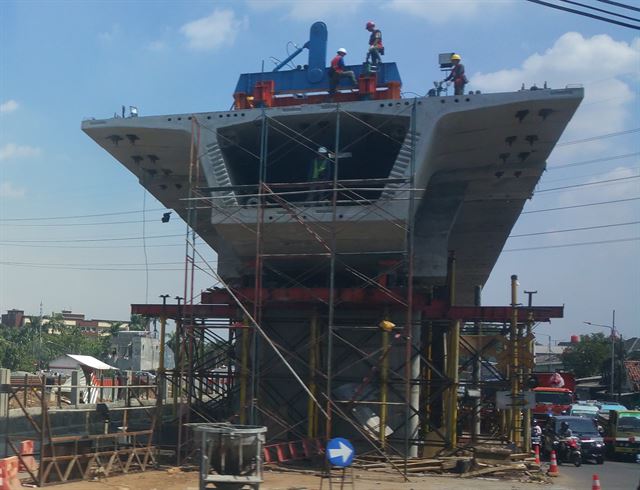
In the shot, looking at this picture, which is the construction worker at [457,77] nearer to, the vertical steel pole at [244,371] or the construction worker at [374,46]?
the construction worker at [374,46]

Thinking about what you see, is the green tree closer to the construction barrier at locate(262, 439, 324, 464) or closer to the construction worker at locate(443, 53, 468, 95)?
the construction worker at locate(443, 53, 468, 95)

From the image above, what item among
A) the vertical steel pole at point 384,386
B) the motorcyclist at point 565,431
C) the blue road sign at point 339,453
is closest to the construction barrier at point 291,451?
the vertical steel pole at point 384,386

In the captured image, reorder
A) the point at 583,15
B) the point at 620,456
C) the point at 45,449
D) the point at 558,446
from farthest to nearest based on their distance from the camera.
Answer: the point at 620,456, the point at 558,446, the point at 45,449, the point at 583,15

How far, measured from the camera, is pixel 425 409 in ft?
81.6

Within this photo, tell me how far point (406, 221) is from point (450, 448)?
7.16 m

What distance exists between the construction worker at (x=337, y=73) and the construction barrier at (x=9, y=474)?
1561 cm

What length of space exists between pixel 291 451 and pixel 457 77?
13.3m

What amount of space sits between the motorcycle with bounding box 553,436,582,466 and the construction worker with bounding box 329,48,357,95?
580 inches

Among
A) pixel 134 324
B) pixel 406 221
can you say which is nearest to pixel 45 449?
pixel 406 221

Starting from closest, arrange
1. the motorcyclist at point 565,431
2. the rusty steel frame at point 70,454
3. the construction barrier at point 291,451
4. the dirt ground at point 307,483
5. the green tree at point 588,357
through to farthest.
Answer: the rusty steel frame at point 70,454 → the dirt ground at point 307,483 → the construction barrier at point 291,451 → the motorcyclist at point 565,431 → the green tree at point 588,357

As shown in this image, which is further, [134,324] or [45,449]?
[134,324]

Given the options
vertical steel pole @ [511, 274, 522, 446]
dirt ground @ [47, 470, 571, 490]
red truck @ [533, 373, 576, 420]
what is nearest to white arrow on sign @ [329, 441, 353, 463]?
dirt ground @ [47, 470, 571, 490]

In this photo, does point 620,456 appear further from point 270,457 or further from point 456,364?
point 270,457

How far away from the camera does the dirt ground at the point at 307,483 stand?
1728 cm
